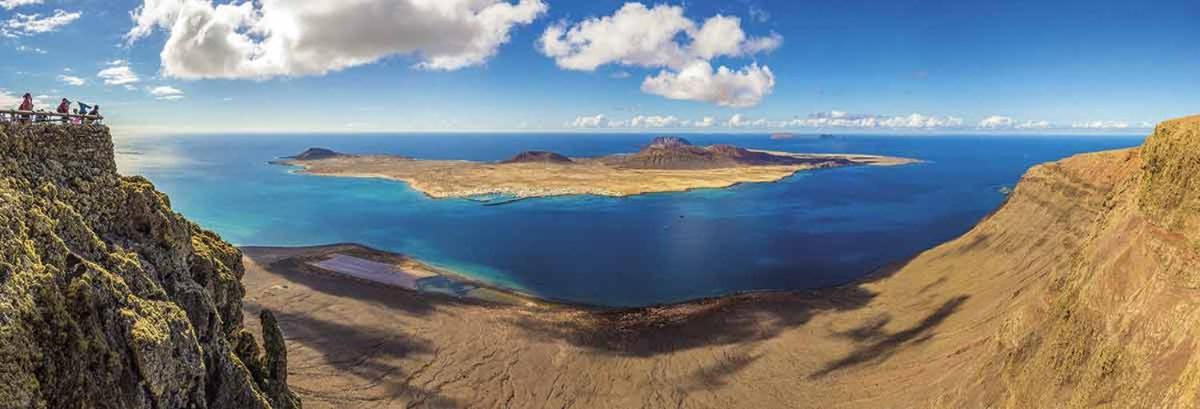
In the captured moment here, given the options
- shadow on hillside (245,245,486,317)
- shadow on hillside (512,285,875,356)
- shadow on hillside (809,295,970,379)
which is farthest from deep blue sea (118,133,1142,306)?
shadow on hillside (809,295,970,379)

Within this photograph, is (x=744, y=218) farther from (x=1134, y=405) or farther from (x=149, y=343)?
(x=149, y=343)

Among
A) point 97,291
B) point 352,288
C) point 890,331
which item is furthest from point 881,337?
point 352,288

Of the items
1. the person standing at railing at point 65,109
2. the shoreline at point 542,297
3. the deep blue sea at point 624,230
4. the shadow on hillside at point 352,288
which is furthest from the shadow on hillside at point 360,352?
the person standing at railing at point 65,109

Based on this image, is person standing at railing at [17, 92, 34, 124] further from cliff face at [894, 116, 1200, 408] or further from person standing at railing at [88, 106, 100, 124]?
cliff face at [894, 116, 1200, 408]

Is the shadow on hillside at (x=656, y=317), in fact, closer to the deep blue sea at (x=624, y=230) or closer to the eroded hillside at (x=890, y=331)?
the eroded hillside at (x=890, y=331)

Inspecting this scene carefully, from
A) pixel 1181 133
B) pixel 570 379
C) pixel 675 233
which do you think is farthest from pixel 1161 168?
pixel 675 233

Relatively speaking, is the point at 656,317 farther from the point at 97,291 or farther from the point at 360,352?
the point at 97,291
